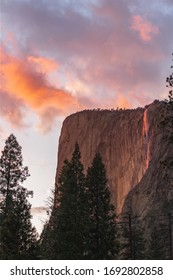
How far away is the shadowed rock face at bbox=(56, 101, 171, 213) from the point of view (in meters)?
91.8

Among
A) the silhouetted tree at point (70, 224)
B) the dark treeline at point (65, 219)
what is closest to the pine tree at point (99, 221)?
the dark treeline at point (65, 219)

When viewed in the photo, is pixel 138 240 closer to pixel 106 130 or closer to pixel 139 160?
pixel 139 160

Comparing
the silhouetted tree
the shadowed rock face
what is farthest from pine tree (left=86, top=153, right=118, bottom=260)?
the shadowed rock face

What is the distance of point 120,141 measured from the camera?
110 meters

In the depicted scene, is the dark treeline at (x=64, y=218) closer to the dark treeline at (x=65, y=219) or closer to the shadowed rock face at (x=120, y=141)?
the dark treeline at (x=65, y=219)

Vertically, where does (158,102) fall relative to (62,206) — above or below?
above

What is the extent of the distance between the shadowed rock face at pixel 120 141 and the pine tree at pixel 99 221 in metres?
37.7

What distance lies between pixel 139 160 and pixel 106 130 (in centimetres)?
1836

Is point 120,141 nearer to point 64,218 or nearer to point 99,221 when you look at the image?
point 99,221

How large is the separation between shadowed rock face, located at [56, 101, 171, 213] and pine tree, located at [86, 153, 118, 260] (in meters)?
37.7

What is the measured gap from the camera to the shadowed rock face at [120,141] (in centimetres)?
9181
